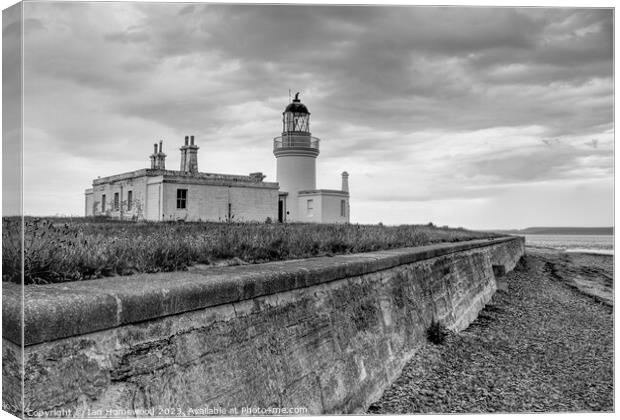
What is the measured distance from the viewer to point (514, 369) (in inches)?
242

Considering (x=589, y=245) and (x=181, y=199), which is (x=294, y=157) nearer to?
(x=181, y=199)

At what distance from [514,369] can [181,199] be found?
17.4 metres

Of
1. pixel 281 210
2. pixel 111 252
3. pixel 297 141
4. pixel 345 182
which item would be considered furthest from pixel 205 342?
pixel 345 182

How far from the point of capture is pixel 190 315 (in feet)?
9.80

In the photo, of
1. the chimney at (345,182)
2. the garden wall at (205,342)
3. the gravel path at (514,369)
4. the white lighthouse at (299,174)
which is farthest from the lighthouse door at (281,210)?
the garden wall at (205,342)

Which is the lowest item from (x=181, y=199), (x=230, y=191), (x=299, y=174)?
(x=181, y=199)

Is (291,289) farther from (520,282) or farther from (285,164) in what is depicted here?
(285,164)

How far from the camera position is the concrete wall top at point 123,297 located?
7.57ft

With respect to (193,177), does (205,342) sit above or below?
below

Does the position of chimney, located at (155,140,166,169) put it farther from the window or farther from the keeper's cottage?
the window

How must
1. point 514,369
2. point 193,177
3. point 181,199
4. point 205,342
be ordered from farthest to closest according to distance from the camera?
1. point 193,177
2. point 181,199
3. point 514,369
4. point 205,342

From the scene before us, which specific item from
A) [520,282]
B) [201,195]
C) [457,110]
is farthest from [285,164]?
[457,110]

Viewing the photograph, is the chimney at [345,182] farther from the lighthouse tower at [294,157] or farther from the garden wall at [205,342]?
the garden wall at [205,342]

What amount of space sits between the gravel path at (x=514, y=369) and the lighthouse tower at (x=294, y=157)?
17829 mm
